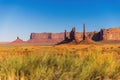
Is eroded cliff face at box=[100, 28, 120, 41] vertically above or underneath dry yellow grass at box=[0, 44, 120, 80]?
underneath

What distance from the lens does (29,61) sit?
387 inches

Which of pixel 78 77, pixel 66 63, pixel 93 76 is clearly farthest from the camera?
pixel 66 63

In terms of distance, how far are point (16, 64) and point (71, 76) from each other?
6.11ft

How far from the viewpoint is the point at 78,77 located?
8836 mm

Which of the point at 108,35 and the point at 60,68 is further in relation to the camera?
the point at 108,35

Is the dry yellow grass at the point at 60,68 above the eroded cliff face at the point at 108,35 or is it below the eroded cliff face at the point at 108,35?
above

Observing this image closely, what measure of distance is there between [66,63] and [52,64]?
528 millimetres

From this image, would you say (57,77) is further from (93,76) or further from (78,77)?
(93,76)

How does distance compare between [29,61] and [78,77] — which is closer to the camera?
[78,77]

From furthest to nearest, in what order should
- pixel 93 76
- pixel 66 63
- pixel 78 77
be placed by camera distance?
pixel 66 63, pixel 93 76, pixel 78 77

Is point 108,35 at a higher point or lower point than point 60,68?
lower

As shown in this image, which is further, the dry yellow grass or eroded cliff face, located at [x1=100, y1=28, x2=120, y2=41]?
eroded cliff face, located at [x1=100, y1=28, x2=120, y2=41]

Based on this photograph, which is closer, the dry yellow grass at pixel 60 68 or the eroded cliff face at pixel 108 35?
the dry yellow grass at pixel 60 68

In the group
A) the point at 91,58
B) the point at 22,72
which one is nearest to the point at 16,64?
the point at 22,72
